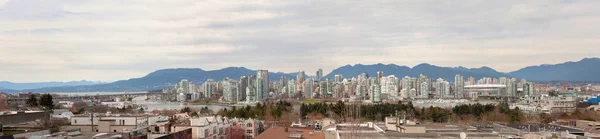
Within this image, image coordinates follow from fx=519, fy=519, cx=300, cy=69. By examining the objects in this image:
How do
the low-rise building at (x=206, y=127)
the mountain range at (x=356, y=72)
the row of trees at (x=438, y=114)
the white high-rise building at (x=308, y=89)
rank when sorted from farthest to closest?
the mountain range at (x=356, y=72)
the white high-rise building at (x=308, y=89)
the row of trees at (x=438, y=114)
the low-rise building at (x=206, y=127)

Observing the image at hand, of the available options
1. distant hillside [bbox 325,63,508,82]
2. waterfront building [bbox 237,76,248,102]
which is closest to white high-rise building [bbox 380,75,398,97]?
waterfront building [bbox 237,76,248,102]

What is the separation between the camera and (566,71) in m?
148

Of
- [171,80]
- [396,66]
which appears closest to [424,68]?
[396,66]

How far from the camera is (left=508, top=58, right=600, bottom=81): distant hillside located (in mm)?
133825

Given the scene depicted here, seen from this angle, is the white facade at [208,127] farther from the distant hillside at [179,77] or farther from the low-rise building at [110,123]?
the distant hillside at [179,77]

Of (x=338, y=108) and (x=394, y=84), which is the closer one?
(x=338, y=108)

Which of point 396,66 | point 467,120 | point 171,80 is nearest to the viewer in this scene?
point 467,120

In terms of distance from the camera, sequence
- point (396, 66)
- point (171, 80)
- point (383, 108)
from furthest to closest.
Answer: point (396, 66)
point (171, 80)
point (383, 108)

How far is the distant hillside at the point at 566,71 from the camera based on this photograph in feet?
439

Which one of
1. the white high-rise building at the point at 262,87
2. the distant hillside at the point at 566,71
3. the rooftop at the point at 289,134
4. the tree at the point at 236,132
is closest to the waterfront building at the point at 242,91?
the white high-rise building at the point at 262,87

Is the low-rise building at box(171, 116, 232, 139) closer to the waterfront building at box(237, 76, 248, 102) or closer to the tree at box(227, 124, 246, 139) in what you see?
the tree at box(227, 124, 246, 139)

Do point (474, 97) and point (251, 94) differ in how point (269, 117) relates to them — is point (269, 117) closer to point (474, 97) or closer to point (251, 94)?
point (251, 94)

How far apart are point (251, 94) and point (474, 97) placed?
25.0m

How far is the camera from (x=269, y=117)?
796 inches
